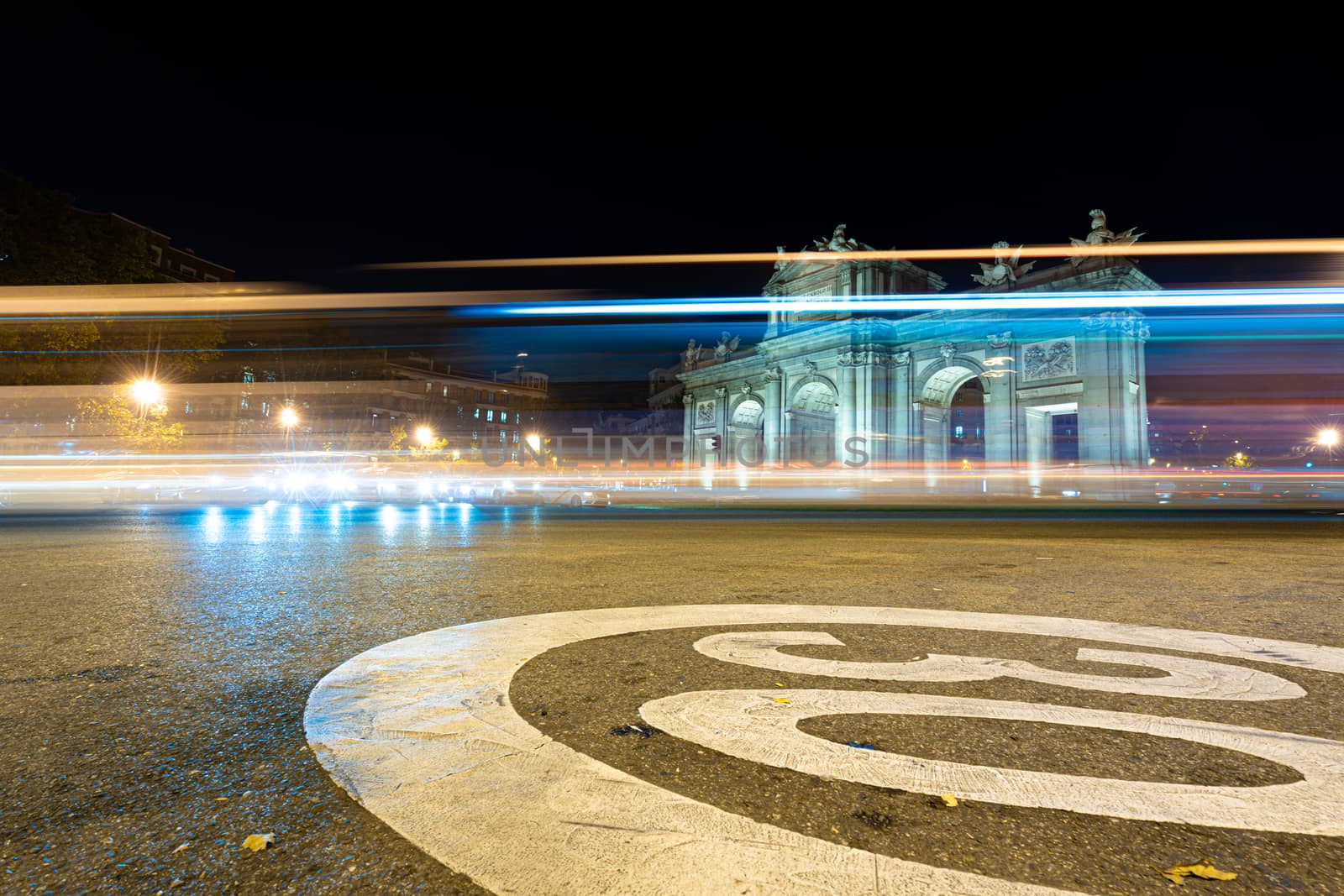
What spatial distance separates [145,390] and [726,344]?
4183 cm

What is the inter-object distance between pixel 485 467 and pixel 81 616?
95.0ft

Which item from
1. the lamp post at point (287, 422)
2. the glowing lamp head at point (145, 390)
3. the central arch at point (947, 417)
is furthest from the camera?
the central arch at point (947, 417)

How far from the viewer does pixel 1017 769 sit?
6.95 feet

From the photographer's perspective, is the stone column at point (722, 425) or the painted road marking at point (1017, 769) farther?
the stone column at point (722, 425)

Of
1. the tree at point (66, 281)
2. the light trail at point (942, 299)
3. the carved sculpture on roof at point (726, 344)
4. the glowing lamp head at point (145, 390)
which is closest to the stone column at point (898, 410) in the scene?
the light trail at point (942, 299)

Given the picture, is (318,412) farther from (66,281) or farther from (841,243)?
(841,243)

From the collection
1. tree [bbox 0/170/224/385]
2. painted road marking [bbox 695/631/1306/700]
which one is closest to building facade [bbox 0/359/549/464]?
tree [bbox 0/170/224/385]

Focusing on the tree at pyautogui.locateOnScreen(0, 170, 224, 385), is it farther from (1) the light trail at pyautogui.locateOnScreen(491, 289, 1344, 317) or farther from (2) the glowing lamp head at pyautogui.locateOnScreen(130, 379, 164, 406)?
(1) the light trail at pyautogui.locateOnScreen(491, 289, 1344, 317)

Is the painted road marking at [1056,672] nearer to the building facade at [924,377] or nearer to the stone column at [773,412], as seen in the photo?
the building facade at [924,377]

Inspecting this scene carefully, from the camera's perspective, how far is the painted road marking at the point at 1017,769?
186 centimetres

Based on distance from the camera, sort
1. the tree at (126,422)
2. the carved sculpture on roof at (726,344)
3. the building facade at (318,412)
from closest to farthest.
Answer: the building facade at (318,412), the tree at (126,422), the carved sculpture on roof at (726,344)

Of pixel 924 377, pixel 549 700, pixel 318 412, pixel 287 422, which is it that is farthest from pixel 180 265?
pixel 549 700

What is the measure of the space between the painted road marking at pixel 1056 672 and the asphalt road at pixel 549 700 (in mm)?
125

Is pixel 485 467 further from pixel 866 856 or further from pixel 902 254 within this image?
pixel 866 856
